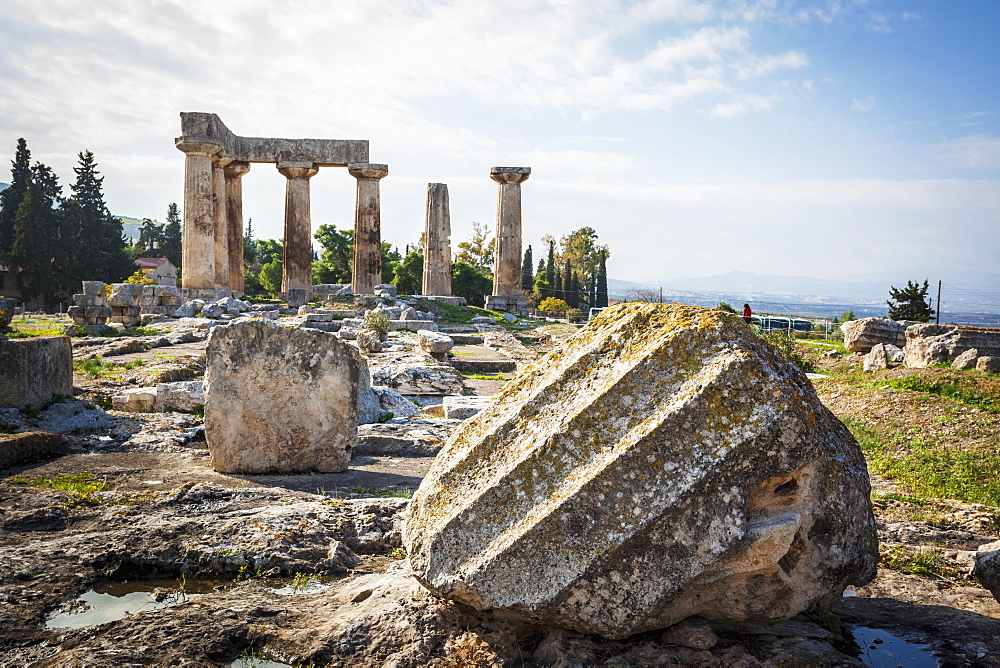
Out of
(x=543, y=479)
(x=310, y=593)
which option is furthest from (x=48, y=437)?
(x=543, y=479)

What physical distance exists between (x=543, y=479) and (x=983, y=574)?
244 centimetres

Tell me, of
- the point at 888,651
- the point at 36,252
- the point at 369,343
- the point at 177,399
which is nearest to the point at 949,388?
the point at 888,651

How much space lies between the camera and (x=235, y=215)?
107 ft

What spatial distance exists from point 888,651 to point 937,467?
4.79 meters

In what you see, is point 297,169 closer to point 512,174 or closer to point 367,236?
point 367,236

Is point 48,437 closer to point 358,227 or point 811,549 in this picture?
point 811,549

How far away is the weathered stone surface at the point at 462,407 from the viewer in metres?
9.41

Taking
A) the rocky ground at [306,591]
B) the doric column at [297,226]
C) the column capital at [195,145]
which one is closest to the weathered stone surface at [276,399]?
the rocky ground at [306,591]

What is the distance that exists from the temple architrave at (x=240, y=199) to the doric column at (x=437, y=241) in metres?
2.37

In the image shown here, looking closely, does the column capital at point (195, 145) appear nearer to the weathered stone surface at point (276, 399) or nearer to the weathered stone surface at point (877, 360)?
the weathered stone surface at point (276, 399)

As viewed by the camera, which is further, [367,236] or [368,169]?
[367,236]

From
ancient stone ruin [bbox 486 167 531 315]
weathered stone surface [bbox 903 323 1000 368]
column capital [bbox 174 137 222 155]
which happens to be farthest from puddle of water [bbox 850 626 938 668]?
ancient stone ruin [bbox 486 167 531 315]

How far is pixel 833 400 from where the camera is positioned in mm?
10875

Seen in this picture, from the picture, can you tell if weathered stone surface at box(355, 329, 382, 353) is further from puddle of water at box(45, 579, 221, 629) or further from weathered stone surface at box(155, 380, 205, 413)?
puddle of water at box(45, 579, 221, 629)
